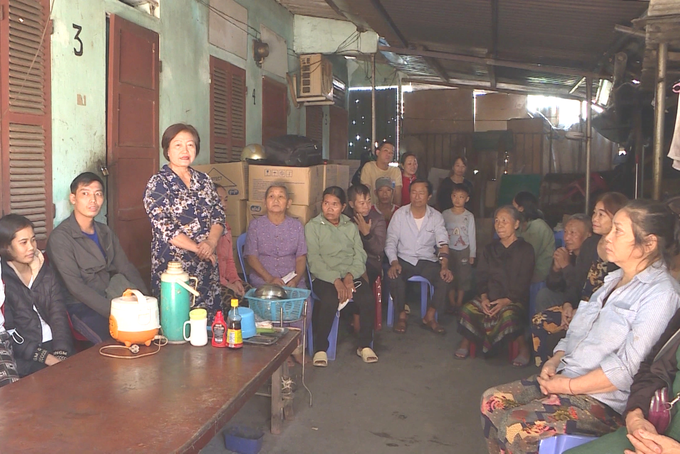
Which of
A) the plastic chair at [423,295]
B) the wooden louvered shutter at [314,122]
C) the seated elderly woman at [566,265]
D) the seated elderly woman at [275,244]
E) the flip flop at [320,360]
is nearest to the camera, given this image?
the seated elderly woman at [566,265]

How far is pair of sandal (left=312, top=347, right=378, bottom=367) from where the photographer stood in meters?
4.00

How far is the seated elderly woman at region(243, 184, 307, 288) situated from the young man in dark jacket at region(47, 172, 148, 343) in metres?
1.13

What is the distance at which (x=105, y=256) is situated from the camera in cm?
330

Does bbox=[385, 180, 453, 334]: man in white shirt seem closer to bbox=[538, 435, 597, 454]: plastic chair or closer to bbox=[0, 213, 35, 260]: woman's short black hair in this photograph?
bbox=[538, 435, 597, 454]: plastic chair

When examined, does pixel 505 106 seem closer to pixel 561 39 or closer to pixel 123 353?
pixel 561 39

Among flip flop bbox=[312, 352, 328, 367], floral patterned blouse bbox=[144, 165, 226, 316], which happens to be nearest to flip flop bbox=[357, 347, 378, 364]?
flip flop bbox=[312, 352, 328, 367]

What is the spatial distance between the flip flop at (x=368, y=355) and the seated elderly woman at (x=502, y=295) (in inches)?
23.6

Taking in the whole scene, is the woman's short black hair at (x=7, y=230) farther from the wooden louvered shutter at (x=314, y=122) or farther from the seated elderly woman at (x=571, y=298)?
the wooden louvered shutter at (x=314, y=122)

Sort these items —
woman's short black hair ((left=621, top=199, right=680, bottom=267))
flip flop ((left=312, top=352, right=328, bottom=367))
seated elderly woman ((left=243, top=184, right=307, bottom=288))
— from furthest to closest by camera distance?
seated elderly woman ((left=243, top=184, right=307, bottom=288)), flip flop ((left=312, top=352, right=328, bottom=367)), woman's short black hair ((left=621, top=199, right=680, bottom=267))

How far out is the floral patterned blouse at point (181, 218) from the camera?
3.26 meters

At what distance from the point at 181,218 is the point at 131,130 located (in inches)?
45.5

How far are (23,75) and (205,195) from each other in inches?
43.9

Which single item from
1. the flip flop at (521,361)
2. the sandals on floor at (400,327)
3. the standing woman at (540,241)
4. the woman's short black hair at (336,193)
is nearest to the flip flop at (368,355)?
the sandals on floor at (400,327)

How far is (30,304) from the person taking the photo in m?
2.79
